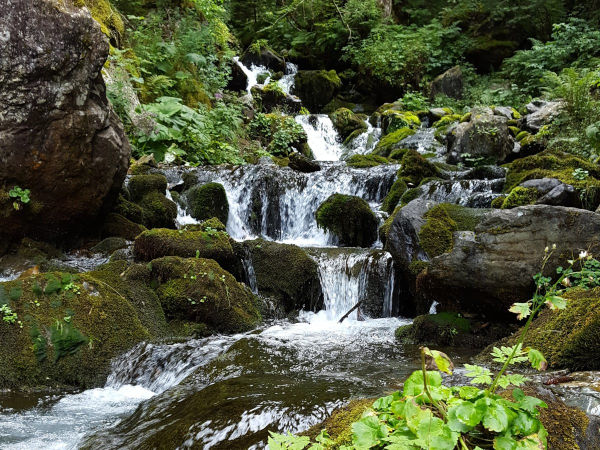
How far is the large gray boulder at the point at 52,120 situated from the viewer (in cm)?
617

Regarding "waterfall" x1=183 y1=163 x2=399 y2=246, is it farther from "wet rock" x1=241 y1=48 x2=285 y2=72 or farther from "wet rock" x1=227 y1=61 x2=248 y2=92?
"wet rock" x1=241 y1=48 x2=285 y2=72

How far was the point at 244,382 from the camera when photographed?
371 cm

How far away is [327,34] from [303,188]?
51.8ft

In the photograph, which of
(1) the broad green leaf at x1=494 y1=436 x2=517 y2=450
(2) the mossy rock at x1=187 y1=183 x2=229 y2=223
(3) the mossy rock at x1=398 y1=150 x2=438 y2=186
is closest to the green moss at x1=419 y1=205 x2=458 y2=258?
(3) the mossy rock at x1=398 y1=150 x2=438 y2=186

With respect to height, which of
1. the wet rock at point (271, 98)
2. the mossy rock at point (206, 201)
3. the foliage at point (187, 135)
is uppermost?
the wet rock at point (271, 98)

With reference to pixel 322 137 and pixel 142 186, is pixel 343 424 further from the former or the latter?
pixel 322 137

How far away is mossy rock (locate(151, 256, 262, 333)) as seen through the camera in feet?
18.7

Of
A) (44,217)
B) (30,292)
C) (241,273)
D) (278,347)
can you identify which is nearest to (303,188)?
(241,273)

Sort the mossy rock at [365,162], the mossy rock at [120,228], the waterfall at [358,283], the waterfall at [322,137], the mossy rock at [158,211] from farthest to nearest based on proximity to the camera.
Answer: the waterfall at [322,137]
the mossy rock at [365,162]
the mossy rock at [158,211]
the mossy rock at [120,228]
the waterfall at [358,283]

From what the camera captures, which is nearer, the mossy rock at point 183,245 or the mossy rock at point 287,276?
the mossy rock at point 183,245

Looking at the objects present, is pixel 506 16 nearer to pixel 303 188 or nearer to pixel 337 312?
pixel 303 188

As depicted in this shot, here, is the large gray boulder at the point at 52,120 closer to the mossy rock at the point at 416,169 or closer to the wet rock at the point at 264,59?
the mossy rock at the point at 416,169

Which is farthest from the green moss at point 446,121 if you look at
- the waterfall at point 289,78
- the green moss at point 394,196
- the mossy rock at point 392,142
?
the waterfall at point 289,78

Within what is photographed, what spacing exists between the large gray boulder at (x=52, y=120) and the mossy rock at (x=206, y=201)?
2677mm
